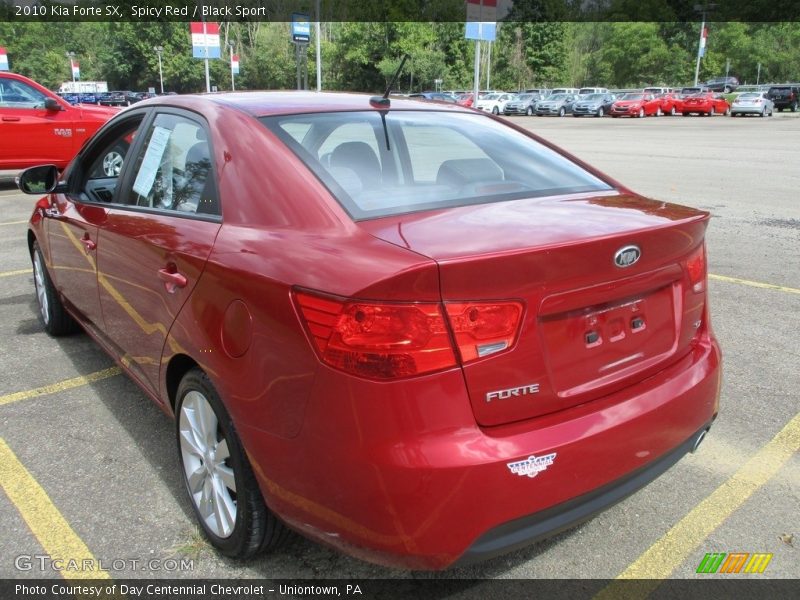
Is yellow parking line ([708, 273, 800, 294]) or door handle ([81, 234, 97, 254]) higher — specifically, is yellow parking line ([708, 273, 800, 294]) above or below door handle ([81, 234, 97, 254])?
below

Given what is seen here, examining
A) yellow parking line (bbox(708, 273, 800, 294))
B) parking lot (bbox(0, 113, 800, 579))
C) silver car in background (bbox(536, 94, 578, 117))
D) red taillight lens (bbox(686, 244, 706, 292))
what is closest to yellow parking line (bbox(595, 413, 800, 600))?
parking lot (bbox(0, 113, 800, 579))

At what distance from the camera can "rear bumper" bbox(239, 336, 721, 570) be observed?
1757mm

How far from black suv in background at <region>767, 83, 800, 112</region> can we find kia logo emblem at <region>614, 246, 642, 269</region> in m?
54.5

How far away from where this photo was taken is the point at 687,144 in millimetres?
21562

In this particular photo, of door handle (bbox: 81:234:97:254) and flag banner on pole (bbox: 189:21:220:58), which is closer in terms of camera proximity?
door handle (bbox: 81:234:97:254)

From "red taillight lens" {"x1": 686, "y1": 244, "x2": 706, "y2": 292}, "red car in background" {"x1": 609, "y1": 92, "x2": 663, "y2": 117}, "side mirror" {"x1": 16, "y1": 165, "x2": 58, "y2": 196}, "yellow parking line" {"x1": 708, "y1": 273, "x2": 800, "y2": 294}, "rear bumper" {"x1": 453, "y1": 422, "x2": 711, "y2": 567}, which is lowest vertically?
"yellow parking line" {"x1": 708, "y1": 273, "x2": 800, "y2": 294}

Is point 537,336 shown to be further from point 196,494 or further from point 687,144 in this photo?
point 687,144

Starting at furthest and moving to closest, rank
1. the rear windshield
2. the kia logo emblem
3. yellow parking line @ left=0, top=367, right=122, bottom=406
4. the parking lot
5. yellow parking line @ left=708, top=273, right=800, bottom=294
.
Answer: yellow parking line @ left=708, top=273, right=800, bottom=294
yellow parking line @ left=0, top=367, right=122, bottom=406
the parking lot
the rear windshield
the kia logo emblem

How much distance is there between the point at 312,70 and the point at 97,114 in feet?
238

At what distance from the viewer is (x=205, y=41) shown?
31.6 m

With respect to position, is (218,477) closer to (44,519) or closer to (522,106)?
(44,519)

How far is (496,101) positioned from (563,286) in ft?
160

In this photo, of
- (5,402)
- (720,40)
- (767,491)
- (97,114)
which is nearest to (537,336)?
(767,491)

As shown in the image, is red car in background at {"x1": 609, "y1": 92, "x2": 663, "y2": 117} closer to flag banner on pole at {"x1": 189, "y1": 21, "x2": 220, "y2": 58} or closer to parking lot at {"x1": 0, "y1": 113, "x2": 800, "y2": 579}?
flag banner on pole at {"x1": 189, "y1": 21, "x2": 220, "y2": 58}
